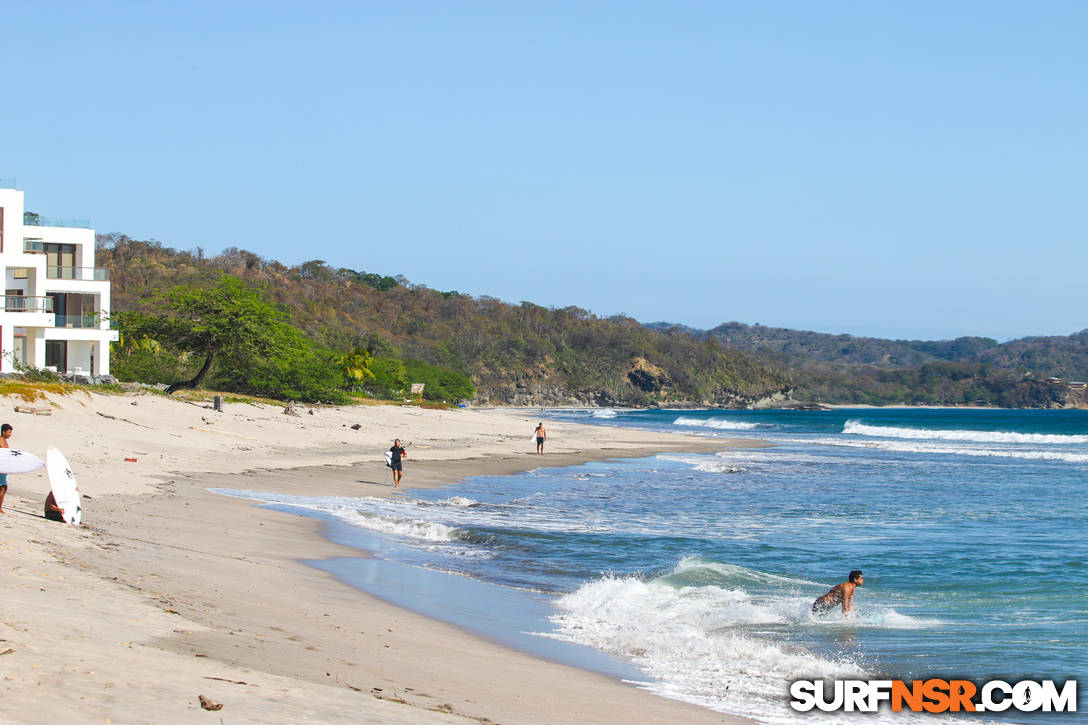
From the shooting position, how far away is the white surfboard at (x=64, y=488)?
1166 cm

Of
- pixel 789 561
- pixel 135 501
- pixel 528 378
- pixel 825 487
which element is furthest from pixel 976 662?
pixel 528 378

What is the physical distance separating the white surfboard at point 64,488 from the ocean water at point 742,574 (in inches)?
129

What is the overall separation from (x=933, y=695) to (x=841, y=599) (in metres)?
2.97

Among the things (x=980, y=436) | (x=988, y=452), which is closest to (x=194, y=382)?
(x=988, y=452)

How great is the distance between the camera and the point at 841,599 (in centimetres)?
1127

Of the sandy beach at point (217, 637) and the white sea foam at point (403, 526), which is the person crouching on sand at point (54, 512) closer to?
the sandy beach at point (217, 637)

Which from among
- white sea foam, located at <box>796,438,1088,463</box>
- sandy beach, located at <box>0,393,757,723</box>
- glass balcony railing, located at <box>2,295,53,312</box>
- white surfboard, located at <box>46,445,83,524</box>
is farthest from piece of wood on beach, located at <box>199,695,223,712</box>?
white sea foam, located at <box>796,438,1088,463</box>

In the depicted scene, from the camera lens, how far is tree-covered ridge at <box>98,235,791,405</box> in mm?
117562

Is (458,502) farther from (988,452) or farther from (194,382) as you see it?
(988,452)

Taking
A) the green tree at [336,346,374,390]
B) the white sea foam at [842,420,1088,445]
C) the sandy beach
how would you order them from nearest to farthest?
the sandy beach, the green tree at [336,346,374,390], the white sea foam at [842,420,1088,445]

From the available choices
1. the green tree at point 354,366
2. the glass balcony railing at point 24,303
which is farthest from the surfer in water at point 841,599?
the green tree at point 354,366

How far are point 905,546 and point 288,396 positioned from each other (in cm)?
3359

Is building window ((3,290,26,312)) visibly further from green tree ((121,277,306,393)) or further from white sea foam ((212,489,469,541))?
white sea foam ((212,489,469,541))

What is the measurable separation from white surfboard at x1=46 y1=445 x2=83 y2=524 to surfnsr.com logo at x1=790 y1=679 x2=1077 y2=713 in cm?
874
